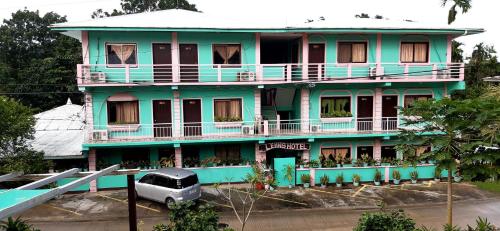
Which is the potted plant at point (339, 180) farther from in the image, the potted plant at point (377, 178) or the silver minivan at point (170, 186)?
the silver minivan at point (170, 186)

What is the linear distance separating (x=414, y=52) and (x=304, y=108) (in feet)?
24.2

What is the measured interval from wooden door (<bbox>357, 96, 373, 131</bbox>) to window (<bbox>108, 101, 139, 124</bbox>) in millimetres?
12781

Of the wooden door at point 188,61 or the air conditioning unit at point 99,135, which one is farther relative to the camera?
the wooden door at point 188,61

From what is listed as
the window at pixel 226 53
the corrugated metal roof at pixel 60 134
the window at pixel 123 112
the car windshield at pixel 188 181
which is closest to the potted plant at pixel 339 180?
the car windshield at pixel 188 181

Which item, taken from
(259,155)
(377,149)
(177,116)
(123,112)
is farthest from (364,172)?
(123,112)

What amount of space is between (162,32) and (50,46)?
25.3 metres

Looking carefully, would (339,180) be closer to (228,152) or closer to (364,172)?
(364,172)

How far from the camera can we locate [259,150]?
1980 cm

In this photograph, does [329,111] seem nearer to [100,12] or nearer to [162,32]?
[162,32]

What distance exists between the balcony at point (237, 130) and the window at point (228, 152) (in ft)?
3.31

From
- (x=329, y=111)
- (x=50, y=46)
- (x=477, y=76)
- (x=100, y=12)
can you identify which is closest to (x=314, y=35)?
(x=329, y=111)

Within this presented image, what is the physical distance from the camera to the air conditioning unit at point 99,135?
18344 mm

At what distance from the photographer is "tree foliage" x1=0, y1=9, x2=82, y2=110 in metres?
33.2

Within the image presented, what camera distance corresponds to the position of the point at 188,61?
19.6 metres
